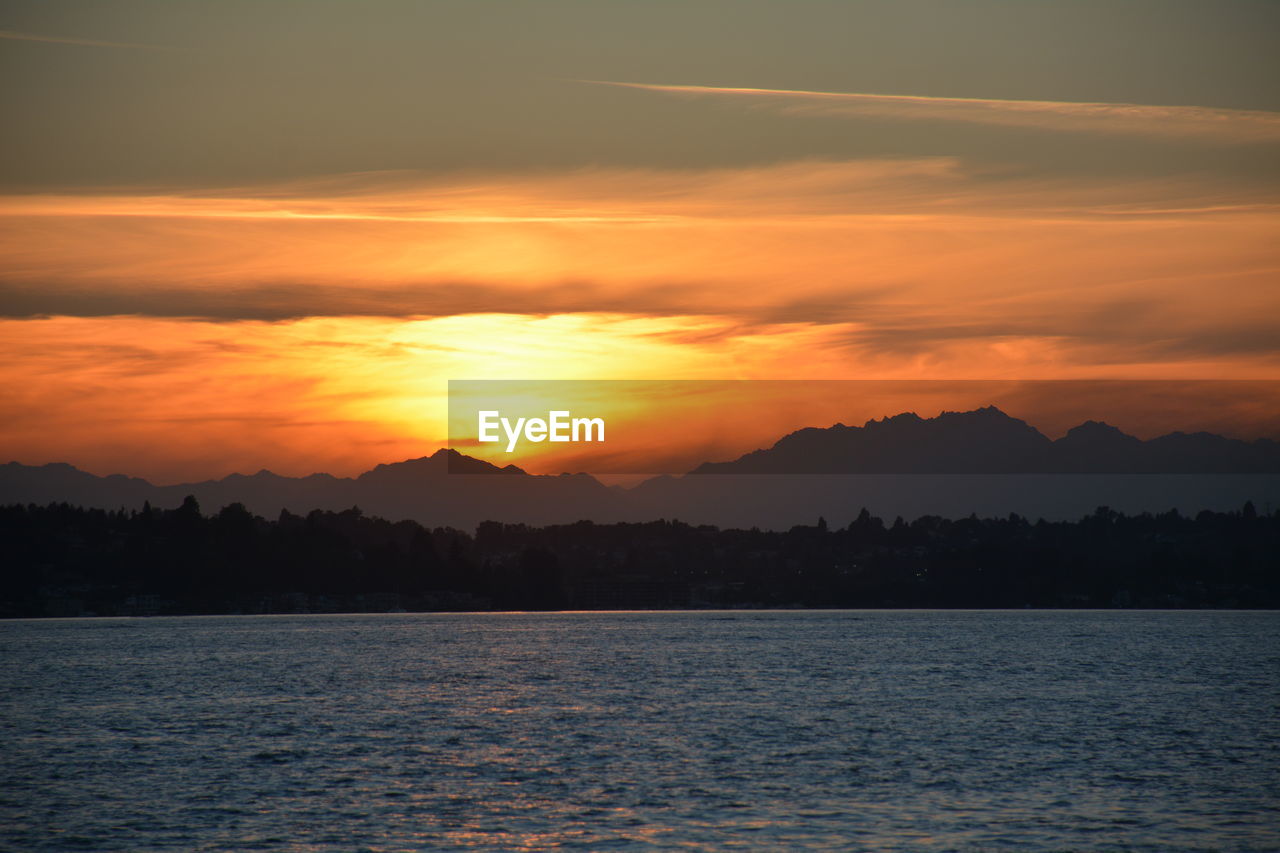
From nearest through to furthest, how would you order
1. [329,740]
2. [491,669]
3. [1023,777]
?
[1023,777] < [329,740] < [491,669]

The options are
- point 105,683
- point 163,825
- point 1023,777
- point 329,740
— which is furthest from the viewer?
point 105,683

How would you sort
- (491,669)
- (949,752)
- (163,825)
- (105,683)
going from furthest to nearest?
(491,669) → (105,683) → (949,752) → (163,825)

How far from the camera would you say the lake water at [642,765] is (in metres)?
55.6

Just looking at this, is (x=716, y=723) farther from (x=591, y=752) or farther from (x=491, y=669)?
(x=491, y=669)

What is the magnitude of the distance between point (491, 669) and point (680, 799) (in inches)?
4204

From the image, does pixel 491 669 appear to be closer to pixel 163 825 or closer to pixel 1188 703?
pixel 1188 703

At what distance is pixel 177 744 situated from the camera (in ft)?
281

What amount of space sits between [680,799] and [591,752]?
1844 centimetres

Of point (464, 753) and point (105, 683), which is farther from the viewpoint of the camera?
point (105, 683)

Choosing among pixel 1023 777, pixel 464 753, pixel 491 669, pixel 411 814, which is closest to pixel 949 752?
pixel 1023 777

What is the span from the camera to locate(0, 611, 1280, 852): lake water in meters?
55.6

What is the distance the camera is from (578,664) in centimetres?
17900

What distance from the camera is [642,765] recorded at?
7412 centimetres

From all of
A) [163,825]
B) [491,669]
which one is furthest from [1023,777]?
[491,669]
